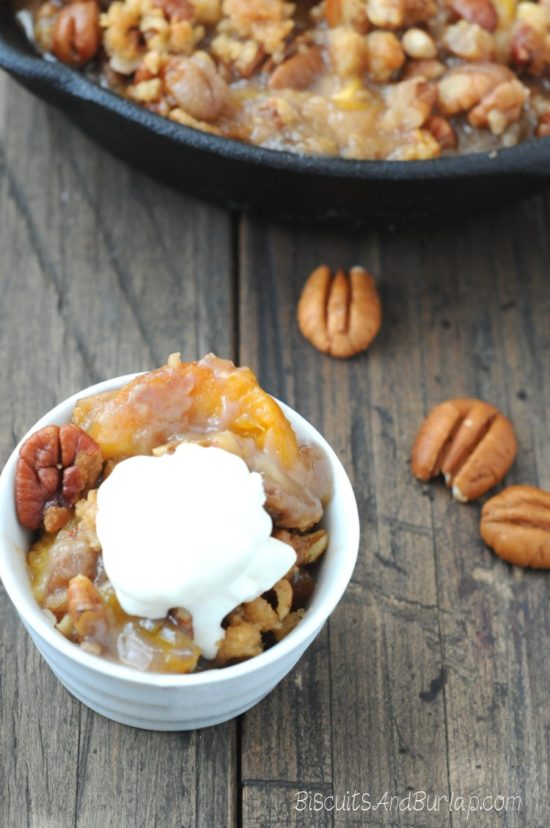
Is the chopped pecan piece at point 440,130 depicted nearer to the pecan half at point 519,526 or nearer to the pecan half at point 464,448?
the pecan half at point 464,448

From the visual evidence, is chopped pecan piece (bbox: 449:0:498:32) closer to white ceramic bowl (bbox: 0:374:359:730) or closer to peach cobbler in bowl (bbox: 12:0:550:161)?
peach cobbler in bowl (bbox: 12:0:550:161)

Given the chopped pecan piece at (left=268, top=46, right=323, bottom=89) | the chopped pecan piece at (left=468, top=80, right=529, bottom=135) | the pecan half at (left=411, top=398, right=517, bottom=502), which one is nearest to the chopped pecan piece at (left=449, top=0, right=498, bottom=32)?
the chopped pecan piece at (left=468, top=80, right=529, bottom=135)

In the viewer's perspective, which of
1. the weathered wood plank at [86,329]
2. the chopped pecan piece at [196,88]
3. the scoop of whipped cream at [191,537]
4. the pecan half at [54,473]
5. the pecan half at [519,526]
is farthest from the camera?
the chopped pecan piece at [196,88]

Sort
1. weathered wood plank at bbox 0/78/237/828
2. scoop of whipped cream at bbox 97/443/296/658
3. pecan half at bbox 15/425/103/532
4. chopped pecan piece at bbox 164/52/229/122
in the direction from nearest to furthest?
scoop of whipped cream at bbox 97/443/296/658 → pecan half at bbox 15/425/103/532 → weathered wood plank at bbox 0/78/237/828 → chopped pecan piece at bbox 164/52/229/122

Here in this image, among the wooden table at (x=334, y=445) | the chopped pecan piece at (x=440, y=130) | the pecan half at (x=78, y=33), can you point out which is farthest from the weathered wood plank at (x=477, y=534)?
the pecan half at (x=78, y=33)

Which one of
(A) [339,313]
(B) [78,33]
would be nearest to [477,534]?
(A) [339,313]

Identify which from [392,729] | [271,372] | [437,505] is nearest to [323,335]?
[271,372]

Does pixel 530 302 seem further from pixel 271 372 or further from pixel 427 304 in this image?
pixel 271 372
